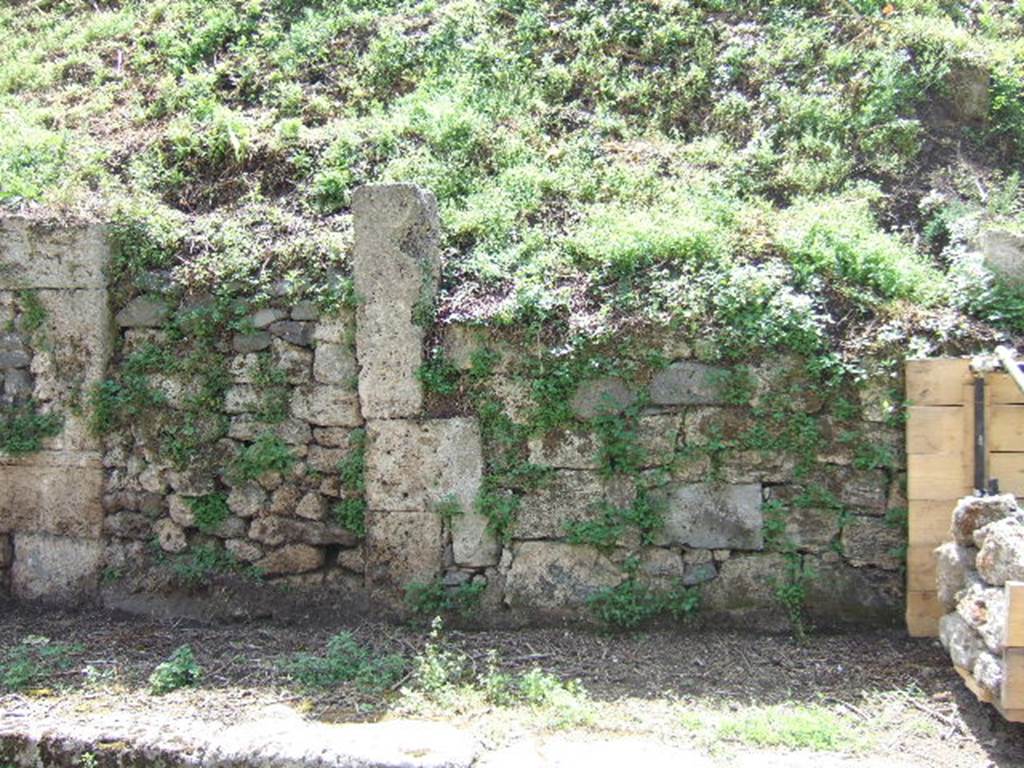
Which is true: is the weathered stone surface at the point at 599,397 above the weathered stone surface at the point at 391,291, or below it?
below

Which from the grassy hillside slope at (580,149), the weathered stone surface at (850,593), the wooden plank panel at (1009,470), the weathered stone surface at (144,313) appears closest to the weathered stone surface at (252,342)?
the grassy hillside slope at (580,149)

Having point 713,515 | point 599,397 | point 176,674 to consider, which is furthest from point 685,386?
point 176,674

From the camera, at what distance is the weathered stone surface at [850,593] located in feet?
16.8

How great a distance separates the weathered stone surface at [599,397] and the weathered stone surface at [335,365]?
131 centimetres

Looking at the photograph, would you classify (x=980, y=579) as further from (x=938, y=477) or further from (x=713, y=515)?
(x=713, y=515)

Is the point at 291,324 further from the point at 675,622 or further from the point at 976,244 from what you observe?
the point at 976,244

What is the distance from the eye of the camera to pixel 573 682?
4.64m

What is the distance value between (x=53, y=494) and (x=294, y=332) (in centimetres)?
186

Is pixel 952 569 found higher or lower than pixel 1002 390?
lower

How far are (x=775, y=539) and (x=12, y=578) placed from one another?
4.64 m

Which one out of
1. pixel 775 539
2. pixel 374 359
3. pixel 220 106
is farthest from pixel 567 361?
pixel 220 106

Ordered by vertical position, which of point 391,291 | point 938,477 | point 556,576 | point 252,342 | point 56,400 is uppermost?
point 391,291

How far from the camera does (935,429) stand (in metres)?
5.02

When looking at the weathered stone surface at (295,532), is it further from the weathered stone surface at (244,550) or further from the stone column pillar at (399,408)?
the stone column pillar at (399,408)
